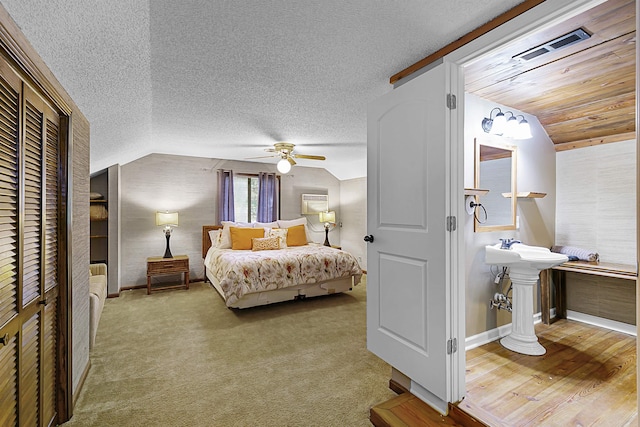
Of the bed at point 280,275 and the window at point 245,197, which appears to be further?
the window at point 245,197

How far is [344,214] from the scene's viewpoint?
21.6ft

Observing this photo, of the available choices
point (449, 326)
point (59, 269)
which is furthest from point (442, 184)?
point (59, 269)

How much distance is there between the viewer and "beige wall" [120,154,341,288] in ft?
15.8

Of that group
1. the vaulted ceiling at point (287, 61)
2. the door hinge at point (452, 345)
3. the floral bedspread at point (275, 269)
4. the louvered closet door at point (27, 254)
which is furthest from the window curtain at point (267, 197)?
the door hinge at point (452, 345)

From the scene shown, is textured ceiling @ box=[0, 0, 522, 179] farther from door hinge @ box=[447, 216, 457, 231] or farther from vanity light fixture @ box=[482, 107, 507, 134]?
door hinge @ box=[447, 216, 457, 231]

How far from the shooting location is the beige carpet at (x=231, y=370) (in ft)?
6.02

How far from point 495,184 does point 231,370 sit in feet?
9.05

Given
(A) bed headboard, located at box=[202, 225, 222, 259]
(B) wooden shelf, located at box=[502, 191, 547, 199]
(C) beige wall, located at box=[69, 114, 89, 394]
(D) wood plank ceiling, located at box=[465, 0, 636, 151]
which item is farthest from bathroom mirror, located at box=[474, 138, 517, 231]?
(A) bed headboard, located at box=[202, 225, 222, 259]

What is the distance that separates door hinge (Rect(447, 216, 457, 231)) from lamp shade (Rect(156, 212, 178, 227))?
14.7 ft

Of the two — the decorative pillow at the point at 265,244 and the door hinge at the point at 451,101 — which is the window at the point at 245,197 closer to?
the decorative pillow at the point at 265,244

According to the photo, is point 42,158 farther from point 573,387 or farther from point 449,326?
point 573,387

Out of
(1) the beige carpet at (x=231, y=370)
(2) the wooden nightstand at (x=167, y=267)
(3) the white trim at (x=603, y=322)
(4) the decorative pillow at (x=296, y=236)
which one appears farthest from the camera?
(4) the decorative pillow at (x=296, y=236)

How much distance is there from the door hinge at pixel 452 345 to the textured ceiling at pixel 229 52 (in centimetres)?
171

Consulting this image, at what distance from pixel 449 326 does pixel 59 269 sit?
7.55 ft
